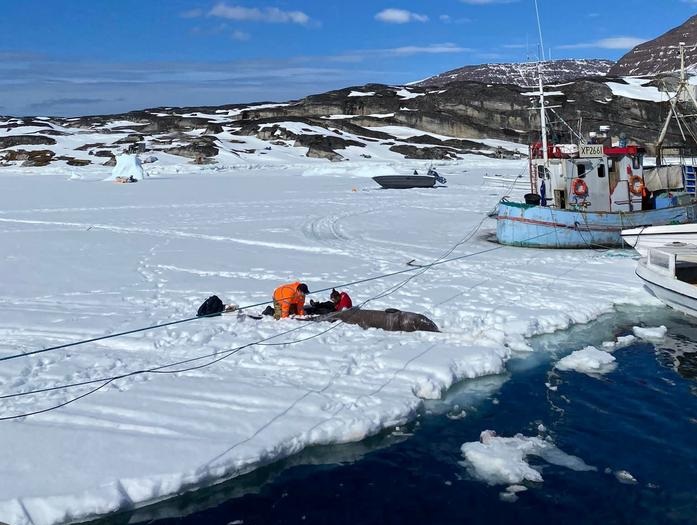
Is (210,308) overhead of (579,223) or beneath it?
beneath

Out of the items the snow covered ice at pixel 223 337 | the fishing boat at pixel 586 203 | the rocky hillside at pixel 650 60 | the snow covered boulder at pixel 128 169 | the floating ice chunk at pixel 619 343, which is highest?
the rocky hillside at pixel 650 60

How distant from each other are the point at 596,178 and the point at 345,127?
62663 millimetres

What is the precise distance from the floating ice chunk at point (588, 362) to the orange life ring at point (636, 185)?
11913 mm

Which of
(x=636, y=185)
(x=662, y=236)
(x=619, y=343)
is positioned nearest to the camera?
(x=619, y=343)

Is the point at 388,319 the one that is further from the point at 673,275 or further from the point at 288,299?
the point at 673,275

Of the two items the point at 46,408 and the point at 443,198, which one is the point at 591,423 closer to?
the point at 46,408

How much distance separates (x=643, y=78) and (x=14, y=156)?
283 feet

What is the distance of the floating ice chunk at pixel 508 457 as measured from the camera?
6559mm

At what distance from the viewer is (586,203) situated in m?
19.8

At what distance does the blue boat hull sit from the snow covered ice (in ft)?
2.05

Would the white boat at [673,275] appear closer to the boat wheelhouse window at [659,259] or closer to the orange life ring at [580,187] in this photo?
the boat wheelhouse window at [659,259]

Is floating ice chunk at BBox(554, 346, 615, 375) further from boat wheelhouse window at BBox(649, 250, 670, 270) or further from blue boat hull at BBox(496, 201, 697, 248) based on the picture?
blue boat hull at BBox(496, 201, 697, 248)

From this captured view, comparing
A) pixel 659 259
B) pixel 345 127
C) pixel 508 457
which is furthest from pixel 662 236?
pixel 345 127

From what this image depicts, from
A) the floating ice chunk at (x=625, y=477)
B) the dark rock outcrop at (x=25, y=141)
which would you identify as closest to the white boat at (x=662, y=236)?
the floating ice chunk at (x=625, y=477)
